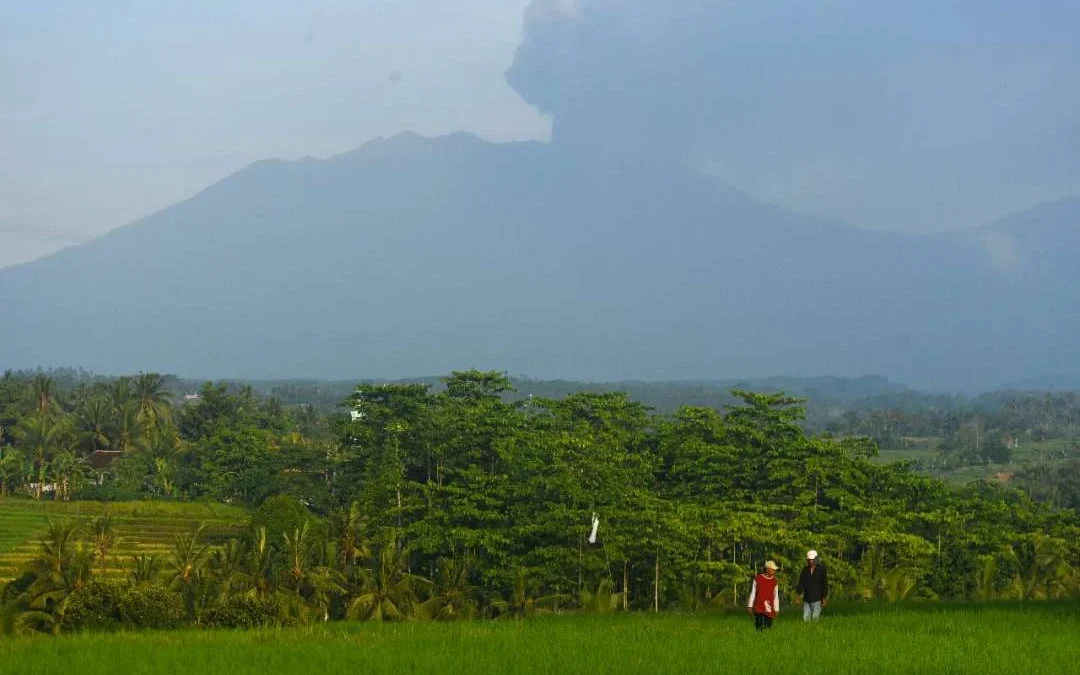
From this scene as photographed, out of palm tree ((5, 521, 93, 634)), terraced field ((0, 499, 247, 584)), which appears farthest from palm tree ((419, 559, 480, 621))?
terraced field ((0, 499, 247, 584))

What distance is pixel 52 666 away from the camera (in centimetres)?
1401

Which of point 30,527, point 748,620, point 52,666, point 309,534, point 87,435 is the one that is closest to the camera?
point 52,666

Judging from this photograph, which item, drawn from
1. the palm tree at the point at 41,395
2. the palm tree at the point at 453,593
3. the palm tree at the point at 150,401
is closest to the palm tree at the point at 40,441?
the palm tree at the point at 150,401

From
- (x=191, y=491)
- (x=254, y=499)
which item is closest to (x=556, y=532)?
(x=254, y=499)

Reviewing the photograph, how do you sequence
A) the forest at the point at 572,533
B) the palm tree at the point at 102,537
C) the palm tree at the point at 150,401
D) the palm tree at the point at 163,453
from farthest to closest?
the palm tree at the point at 150,401
the palm tree at the point at 163,453
the palm tree at the point at 102,537
the forest at the point at 572,533

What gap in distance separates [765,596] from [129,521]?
2171 inches

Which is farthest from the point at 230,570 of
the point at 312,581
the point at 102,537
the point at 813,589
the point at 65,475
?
the point at 65,475

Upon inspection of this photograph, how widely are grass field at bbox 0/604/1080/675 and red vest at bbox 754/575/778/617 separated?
32 centimetres

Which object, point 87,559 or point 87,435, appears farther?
point 87,435

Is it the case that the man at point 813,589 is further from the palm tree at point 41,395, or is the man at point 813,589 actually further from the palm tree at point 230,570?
the palm tree at point 41,395

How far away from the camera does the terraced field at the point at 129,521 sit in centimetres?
5666

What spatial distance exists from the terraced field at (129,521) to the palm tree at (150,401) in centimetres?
2173

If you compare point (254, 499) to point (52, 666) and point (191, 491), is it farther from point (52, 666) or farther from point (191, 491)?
point (52, 666)

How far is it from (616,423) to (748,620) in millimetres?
28633
